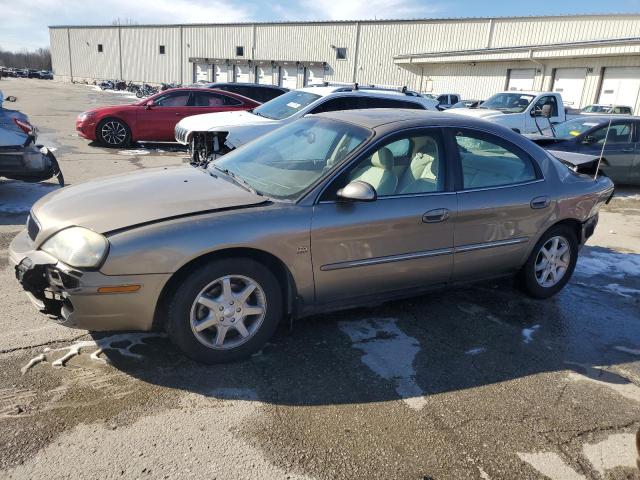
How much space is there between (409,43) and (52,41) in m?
59.9

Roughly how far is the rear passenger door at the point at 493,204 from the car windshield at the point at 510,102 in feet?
31.5

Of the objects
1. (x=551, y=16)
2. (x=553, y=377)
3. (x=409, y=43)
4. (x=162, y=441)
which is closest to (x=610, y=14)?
(x=551, y=16)

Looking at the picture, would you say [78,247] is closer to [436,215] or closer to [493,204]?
[436,215]

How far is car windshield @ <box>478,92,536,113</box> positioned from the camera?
13125mm

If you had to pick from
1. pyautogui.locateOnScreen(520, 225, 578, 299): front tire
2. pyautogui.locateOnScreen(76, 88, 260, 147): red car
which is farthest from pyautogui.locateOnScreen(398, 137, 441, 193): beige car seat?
pyautogui.locateOnScreen(76, 88, 260, 147): red car

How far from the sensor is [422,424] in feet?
9.16

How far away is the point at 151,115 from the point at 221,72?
139 feet

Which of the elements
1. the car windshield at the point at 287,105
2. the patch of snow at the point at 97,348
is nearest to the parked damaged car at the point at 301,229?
the patch of snow at the point at 97,348

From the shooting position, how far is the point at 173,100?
1289 cm

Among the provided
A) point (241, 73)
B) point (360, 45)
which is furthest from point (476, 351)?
point (241, 73)

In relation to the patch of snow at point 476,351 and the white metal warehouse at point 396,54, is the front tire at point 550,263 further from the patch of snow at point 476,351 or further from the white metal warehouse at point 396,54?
the white metal warehouse at point 396,54

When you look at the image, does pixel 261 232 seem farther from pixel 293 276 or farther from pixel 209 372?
pixel 209 372

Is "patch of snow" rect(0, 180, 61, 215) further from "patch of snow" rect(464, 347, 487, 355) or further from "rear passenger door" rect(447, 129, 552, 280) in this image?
"patch of snow" rect(464, 347, 487, 355)

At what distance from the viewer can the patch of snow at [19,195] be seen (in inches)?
258
